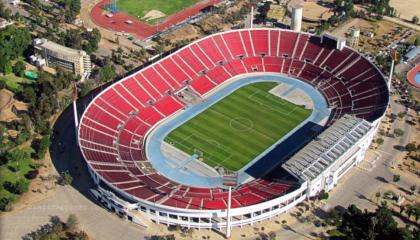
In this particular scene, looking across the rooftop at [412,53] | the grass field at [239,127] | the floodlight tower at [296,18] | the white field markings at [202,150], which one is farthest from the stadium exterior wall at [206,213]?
the rooftop at [412,53]

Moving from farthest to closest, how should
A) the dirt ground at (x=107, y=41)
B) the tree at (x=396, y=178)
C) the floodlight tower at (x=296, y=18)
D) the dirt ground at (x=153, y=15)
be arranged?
the dirt ground at (x=153, y=15) → the dirt ground at (x=107, y=41) → the floodlight tower at (x=296, y=18) → the tree at (x=396, y=178)

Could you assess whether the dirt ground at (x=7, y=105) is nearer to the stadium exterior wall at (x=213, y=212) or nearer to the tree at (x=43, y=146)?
the tree at (x=43, y=146)

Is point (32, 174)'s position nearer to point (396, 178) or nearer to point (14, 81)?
point (14, 81)

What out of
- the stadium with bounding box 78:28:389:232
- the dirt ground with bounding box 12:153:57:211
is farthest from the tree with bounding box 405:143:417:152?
the dirt ground with bounding box 12:153:57:211

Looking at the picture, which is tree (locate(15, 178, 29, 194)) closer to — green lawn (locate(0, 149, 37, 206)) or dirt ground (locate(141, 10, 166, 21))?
green lawn (locate(0, 149, 37, 206))

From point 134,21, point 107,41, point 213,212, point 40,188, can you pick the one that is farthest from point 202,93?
point 134,21

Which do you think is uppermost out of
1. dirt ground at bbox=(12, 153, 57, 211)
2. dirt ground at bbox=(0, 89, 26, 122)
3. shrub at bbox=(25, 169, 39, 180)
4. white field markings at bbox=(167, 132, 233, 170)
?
white field markings at bbox=(167, 132, 233, 170)
